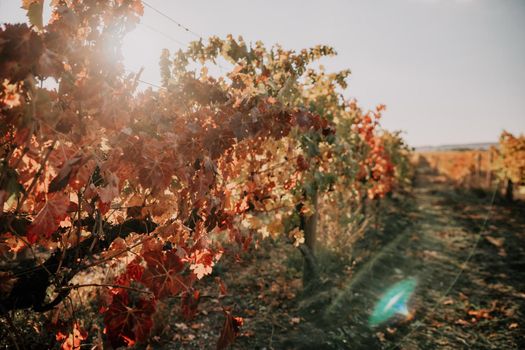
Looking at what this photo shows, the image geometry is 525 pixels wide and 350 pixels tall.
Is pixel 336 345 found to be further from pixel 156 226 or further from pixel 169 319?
pixel 156 226

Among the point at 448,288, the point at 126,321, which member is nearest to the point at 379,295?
the point at 448,288

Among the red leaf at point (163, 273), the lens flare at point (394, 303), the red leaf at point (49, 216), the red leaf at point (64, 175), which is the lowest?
the lens flare at point (394, 303)

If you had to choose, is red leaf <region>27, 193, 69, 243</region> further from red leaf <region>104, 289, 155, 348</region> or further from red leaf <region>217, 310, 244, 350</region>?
red leaf <region>217, 310, 244, 350</region>

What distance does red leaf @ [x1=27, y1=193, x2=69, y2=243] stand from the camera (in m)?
1.34

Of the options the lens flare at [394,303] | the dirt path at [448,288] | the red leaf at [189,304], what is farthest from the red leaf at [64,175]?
the lens flare at [394,303]

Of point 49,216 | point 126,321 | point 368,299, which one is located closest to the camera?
point 49,216

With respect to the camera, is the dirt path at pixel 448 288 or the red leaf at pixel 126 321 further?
the dirt path at pixel 448 288

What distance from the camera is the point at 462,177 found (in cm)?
2031

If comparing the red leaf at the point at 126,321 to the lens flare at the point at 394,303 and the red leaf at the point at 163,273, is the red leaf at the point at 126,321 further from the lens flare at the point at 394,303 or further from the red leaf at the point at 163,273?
the lens flare at the point at 394,303

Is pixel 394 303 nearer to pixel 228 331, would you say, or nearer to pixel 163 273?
pixel 228 331

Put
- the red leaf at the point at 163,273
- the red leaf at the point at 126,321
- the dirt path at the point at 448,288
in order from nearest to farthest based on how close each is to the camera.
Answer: the red leaf at the point at 126,321 < the red leaf at the point at 163,273 < the dirt path at the point at 448,288

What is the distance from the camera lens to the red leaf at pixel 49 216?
1343 millimetres

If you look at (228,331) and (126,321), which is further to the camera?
(228,331)

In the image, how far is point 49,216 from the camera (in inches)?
53.9
